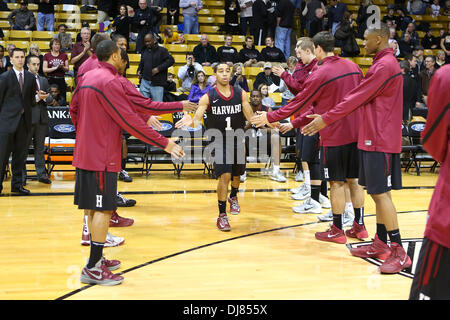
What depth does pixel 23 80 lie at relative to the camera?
8352 millimetres

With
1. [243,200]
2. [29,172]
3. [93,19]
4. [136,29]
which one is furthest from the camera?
[93,19]

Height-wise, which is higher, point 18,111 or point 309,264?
point 18,111

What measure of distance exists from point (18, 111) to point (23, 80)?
48cm

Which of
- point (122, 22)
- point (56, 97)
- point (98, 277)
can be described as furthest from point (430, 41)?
point (98, 277)

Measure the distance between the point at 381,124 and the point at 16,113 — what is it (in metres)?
5.74

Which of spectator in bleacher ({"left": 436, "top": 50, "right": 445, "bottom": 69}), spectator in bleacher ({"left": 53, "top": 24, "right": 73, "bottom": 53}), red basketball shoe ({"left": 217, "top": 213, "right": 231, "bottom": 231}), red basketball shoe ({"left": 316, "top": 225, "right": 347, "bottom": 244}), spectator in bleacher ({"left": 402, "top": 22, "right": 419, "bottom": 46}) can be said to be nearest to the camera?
red basketball shoe ({"left": 316, "top": 225, "right": 347, "bottom": 244})

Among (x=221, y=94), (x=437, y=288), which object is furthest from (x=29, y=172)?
(x=437, y=288)

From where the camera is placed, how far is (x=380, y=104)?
4.84 m

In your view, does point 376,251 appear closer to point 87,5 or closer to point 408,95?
point 408,95

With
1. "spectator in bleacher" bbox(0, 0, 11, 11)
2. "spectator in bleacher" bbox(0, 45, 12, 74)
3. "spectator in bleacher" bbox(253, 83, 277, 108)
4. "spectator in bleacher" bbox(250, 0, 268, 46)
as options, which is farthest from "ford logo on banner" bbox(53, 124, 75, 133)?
"spectator in bleacher" bbox(250, 0, 268, 46)

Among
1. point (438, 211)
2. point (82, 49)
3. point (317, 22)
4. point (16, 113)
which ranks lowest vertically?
point (16, 113)

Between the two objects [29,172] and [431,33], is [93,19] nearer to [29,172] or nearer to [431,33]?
[29,172]

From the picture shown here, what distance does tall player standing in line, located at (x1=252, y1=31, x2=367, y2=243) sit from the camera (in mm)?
5719

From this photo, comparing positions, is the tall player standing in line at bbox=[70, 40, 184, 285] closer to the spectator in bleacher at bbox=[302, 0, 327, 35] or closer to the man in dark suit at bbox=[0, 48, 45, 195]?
the man in dark suit at bbox=[0, 48, 45, 195]
